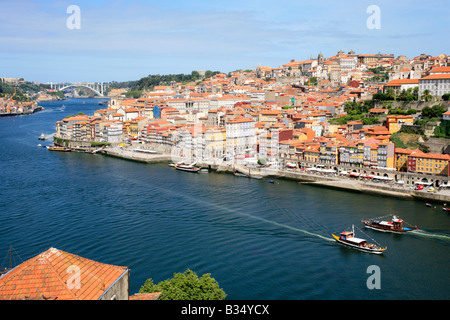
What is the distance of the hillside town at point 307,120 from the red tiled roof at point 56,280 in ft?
53.7

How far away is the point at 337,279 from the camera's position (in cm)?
911

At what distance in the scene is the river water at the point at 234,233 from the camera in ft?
29.6

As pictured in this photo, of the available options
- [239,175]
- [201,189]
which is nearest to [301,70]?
[239,175]

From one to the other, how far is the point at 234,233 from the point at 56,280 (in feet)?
26.1

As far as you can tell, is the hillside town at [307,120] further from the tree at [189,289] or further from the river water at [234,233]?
the tree at [189,289]

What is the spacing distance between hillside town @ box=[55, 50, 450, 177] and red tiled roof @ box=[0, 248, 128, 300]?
16.4 metres

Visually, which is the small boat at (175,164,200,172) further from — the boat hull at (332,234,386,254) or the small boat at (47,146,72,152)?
the boat hull at (332,234,386,254)

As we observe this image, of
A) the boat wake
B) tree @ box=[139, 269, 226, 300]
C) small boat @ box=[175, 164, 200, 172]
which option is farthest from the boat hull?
small boat @ box=[175, 164, 200, 172]

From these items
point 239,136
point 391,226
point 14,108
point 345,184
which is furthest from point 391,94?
point 14,108

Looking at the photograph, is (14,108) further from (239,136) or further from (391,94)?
(391,94)

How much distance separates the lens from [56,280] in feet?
13.9

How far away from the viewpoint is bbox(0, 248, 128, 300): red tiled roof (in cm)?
413

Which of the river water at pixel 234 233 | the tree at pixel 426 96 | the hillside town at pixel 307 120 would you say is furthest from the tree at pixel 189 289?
the tree at pixel 426 96

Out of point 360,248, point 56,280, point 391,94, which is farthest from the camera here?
point 391,94
